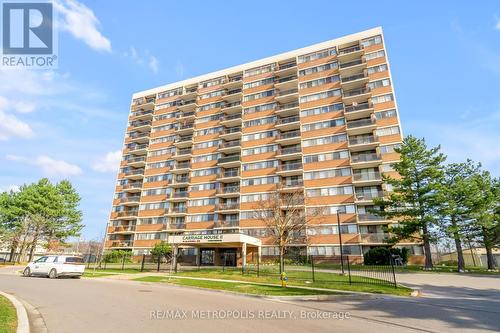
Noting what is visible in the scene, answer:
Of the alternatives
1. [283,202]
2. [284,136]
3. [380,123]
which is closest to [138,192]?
[284,136]

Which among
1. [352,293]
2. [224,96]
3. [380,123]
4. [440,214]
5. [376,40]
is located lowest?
[352,293]

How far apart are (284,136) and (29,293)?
4255 cm

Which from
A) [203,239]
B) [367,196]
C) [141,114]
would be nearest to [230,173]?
[203,239]

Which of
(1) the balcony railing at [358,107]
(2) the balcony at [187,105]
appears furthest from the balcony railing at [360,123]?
(2) the balcony at [187,105]

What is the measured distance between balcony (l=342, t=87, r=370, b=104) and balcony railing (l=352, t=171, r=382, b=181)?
43.1 feet

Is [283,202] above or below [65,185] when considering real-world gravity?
below

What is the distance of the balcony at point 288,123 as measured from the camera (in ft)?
162

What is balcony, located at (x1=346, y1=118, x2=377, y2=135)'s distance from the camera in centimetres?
4319

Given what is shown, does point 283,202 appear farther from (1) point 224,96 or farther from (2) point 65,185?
(2) point 65,185

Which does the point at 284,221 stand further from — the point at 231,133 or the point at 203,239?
the point at 231,133

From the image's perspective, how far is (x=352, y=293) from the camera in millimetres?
15242

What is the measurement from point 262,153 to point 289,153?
516cm

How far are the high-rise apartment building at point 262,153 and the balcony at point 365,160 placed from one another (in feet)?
0.51

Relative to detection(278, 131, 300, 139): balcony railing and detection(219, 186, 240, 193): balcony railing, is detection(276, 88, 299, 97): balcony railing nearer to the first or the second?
detection(278, 131, 300, 139): balcony railing
